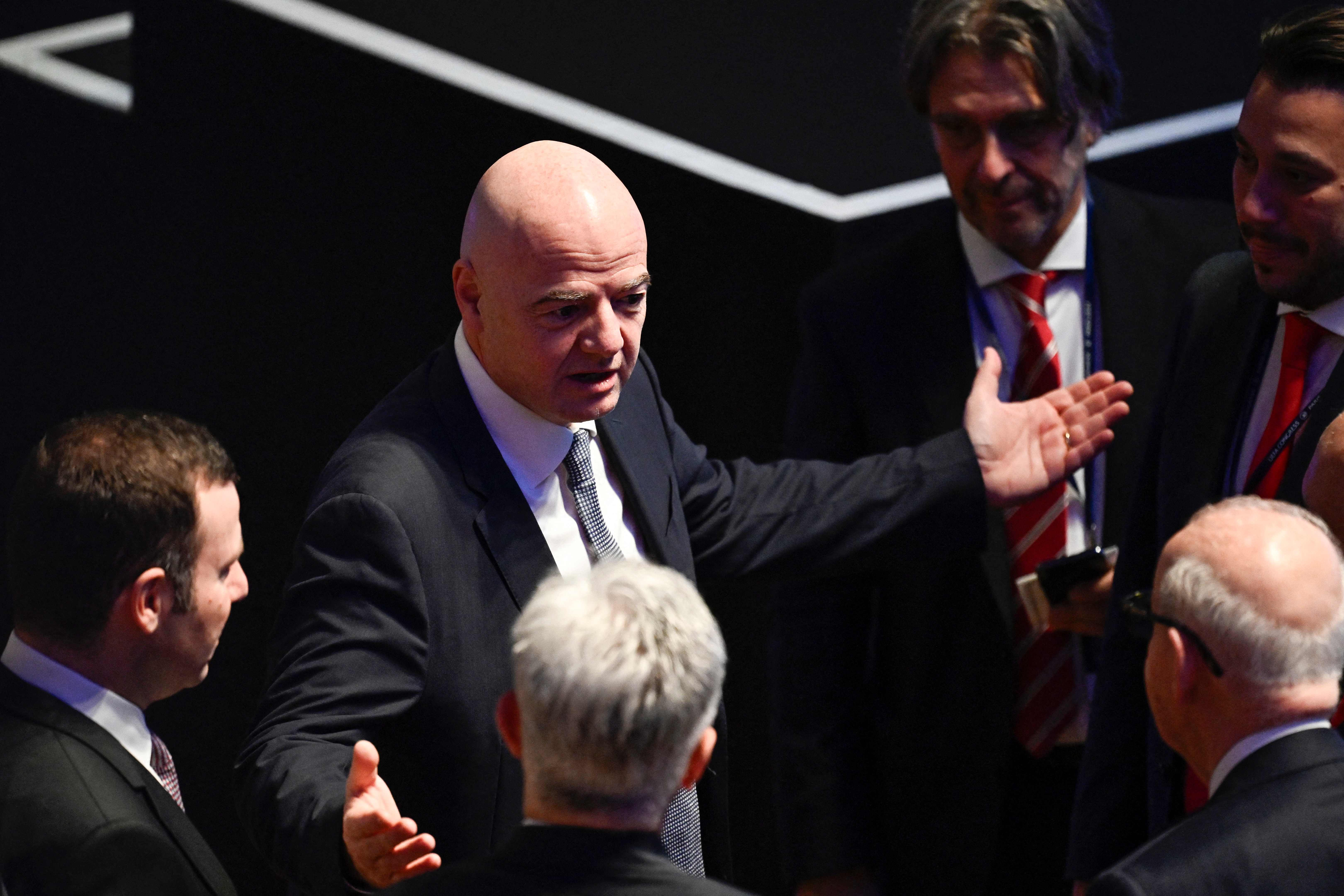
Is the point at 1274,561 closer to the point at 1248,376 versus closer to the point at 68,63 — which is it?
the point at 1248,376

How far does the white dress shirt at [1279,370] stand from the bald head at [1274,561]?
0.43m

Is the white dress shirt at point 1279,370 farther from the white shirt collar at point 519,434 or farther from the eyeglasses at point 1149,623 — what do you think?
the white shirt collar at point 519,434

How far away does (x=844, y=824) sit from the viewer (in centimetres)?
323

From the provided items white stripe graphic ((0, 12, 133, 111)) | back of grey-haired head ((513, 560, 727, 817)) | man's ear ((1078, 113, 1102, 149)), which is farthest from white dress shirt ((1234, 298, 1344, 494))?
white stripe graphic ((0, 12, 133, 111))

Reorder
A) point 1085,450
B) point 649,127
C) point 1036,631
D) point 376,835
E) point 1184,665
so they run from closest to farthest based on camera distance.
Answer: point 376,835
point 1184,665
point 1085,450
point 1036,631
point 649,127

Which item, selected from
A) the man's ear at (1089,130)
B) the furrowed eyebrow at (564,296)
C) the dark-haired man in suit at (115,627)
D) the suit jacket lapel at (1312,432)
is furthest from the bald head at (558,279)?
the man's ear at (1089,130)

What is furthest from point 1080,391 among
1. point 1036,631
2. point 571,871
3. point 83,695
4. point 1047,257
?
point 83,695

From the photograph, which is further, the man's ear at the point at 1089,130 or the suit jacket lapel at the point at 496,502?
the man's ear at the point at 1089,130

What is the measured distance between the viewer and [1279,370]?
2691 mm

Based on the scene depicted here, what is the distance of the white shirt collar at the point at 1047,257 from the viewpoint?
127 inches

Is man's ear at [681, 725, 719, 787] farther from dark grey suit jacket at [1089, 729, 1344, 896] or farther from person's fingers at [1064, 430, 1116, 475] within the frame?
person's fingers at [1064, 430, 1116, 475]

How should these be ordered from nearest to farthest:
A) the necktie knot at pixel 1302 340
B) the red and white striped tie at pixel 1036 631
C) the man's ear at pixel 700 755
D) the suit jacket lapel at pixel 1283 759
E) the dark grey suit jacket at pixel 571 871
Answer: the dark grey suit jacket at pixel 571 871, the man's ear at pixel 700 755, the suit jacket lapel at pixel 1283 759, the necktie knot at pixel 1302 340, the red and white striped tie at pixel 1036 631

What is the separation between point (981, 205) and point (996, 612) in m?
0.78

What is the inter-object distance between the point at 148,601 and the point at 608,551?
2.19 feet
